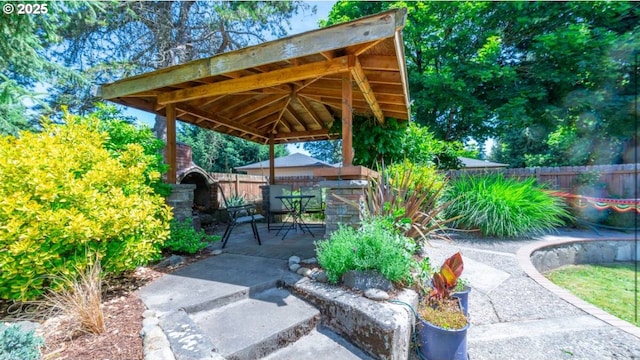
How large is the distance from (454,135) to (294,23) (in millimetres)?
8257

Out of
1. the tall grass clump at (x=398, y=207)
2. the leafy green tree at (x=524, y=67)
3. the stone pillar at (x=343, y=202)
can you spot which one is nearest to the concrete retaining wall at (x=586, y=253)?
the tall grass clump at (x=398, y=207)

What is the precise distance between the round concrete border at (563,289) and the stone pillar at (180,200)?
4804 millimetres

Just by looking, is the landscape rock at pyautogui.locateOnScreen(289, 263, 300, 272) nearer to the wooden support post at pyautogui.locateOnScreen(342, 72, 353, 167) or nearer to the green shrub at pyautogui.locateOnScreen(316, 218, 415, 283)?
the green shrub at pyautogui.locateOnScreen(316, 218, 415, 283)

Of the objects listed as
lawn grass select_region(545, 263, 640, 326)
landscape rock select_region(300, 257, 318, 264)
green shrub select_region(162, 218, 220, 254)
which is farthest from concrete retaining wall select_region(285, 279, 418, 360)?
lawn grass select_region(545, 263, 640, 326)

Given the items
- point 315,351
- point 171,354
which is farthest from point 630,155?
point 171,354

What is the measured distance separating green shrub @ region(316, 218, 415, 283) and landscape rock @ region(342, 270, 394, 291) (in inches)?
1.5

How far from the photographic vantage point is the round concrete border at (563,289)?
2.21m

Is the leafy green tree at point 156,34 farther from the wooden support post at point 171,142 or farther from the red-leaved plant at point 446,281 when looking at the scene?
the red-leaved plant at point 446,281

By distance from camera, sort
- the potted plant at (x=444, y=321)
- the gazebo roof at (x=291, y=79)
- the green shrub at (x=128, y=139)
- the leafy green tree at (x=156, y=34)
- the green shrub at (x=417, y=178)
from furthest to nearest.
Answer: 1. the leafy green tree at (x=156, y=34)
2. the green shrub at (x=417, y=178)
3. the green shrub at (x=128, y=139)
4. the gazebo roof at (x=291, y=79)
5. the potted plant at (x=444, y=321)

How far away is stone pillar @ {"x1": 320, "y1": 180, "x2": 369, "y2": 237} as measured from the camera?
2.90 metres

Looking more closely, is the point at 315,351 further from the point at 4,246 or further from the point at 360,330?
the point at 4,246

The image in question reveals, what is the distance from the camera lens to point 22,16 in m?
3.70

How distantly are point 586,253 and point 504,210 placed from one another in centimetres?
159

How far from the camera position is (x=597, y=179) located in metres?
6.27
